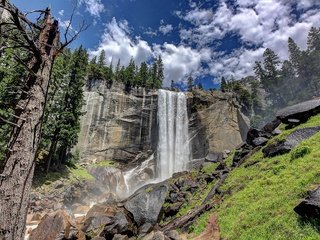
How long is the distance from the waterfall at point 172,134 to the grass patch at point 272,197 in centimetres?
3527

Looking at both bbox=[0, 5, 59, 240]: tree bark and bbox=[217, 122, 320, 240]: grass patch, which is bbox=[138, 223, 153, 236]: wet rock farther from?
bbox=[0, 5, 59, 240]: tree bark

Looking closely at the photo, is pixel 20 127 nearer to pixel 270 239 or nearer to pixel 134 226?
pixel 270 239

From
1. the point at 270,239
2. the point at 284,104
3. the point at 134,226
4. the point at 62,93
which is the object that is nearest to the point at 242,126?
the point at 284,104

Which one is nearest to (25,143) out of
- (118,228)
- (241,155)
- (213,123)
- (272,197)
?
(272,197)

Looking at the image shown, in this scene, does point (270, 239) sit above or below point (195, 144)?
below

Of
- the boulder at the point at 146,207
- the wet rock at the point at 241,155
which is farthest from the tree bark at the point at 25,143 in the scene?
the wet rock at the point at 241,155

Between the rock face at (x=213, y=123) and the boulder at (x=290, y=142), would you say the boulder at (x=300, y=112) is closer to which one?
the boulder at (x=290, y=142)

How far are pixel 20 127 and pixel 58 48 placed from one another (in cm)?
222

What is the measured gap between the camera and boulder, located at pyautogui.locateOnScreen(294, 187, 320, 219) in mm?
8805

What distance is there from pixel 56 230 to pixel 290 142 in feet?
52.1

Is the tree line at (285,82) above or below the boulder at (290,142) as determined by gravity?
above

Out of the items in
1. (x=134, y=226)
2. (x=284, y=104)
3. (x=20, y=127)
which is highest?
(x=284, y=104)

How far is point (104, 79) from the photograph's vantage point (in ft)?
198

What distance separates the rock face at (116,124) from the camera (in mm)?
54531
